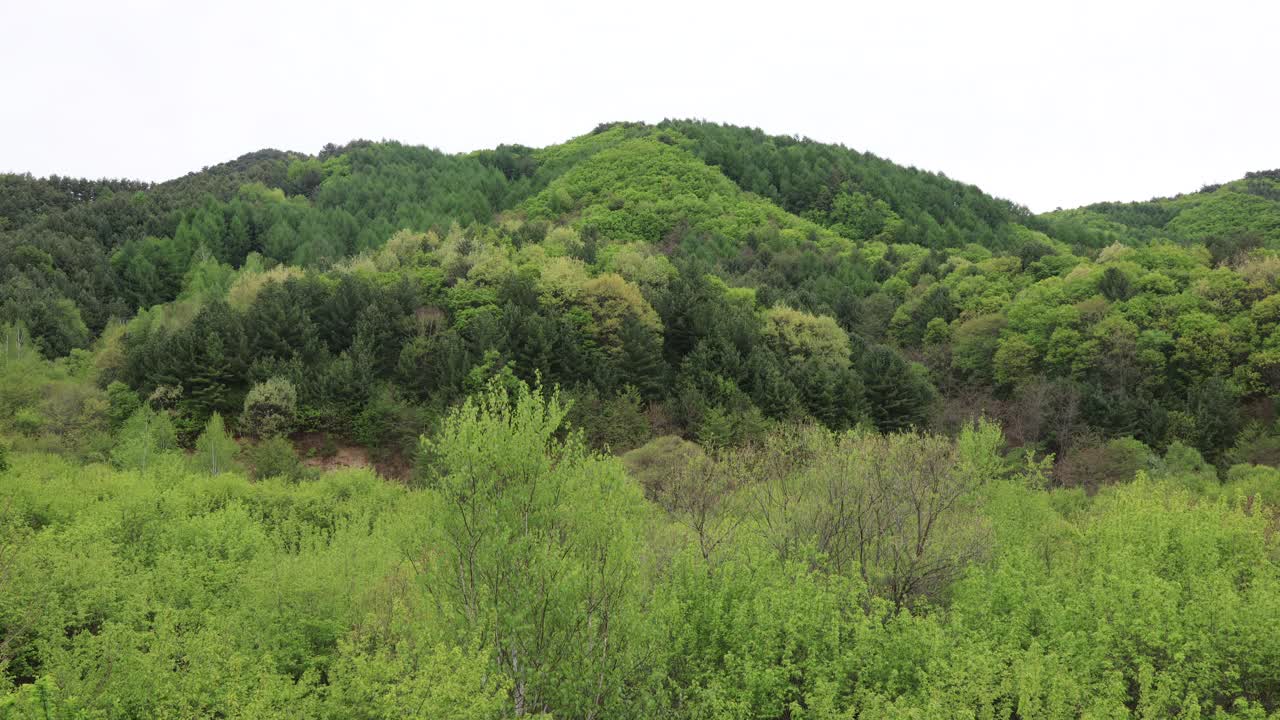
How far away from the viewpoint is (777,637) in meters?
19.5

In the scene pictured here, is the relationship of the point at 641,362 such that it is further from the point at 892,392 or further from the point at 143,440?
the point at 143,440

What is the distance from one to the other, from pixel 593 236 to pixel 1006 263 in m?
51.9

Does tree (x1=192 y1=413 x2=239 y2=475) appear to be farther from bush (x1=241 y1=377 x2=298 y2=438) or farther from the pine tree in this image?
the pine tree

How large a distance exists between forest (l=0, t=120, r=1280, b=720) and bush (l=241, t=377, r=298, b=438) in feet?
1.24

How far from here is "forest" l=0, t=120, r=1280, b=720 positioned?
58.8 feet

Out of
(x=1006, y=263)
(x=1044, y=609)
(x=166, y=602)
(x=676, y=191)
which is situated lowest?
(x=166, y=602)

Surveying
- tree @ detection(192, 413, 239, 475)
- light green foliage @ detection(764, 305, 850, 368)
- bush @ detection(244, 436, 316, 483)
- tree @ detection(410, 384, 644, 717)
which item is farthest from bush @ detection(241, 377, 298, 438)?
light green foliage @ detection(764, 305, 850, 368)

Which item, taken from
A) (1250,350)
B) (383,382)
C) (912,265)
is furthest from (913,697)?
(912,265)

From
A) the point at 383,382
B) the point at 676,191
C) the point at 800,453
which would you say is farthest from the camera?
the point at 676,191

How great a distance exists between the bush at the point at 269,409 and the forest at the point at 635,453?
0.38 metres

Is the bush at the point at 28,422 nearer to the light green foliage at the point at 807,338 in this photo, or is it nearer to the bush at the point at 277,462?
the bush at the point at 277,462

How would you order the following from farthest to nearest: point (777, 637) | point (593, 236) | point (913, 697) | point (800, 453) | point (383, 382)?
1. point (593, 236)
2. point (383, 382)
3. point (800, 453)
4. point (777, 637)
5. point (913, 697)

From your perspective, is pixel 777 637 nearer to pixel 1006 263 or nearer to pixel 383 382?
pixel 383 382

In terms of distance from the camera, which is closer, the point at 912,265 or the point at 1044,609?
the point at 1044,609
